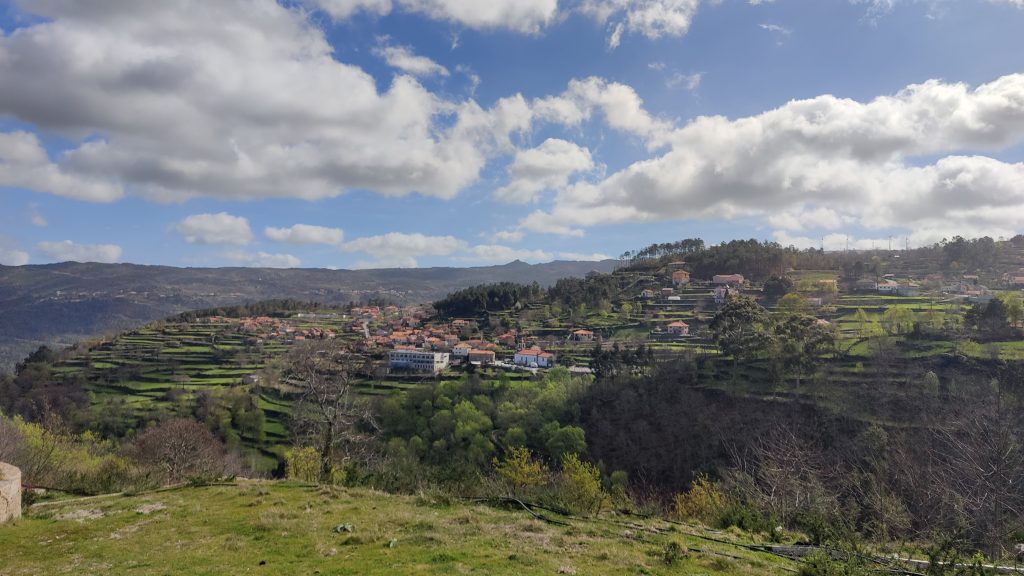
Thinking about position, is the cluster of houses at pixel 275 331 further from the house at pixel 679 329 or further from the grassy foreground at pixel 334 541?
the grassy foreground at pixel 334 541

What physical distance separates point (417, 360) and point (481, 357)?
35.0 ft

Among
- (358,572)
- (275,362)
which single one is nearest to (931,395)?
(358,572)

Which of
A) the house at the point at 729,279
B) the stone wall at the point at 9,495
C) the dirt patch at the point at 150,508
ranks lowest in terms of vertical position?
the dirt patch at the point at 150,508

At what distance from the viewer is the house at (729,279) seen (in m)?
102

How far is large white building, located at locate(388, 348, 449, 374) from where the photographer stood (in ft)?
257

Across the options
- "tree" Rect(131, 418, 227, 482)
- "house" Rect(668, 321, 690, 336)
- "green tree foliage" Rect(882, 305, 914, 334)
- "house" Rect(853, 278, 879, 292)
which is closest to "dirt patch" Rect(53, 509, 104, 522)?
"tree" Rect(131, 418, 227, 482)

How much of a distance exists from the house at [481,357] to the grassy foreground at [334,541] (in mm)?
64053

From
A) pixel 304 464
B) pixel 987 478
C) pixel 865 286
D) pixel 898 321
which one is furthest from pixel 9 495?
pixel 865 286

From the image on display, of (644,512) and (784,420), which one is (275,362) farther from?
(644,512)

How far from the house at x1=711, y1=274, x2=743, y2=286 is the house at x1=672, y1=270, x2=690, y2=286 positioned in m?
6.02

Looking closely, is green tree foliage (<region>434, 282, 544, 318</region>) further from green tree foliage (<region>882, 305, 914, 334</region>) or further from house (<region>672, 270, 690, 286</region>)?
green tree foliage (<region>882, 305, 914, 334</region>)

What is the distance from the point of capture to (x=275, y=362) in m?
77.1

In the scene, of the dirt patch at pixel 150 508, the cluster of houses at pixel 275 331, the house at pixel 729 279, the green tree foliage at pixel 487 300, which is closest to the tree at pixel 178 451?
the dirt patch at pixel 150 508

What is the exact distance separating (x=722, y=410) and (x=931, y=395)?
15959 mm
